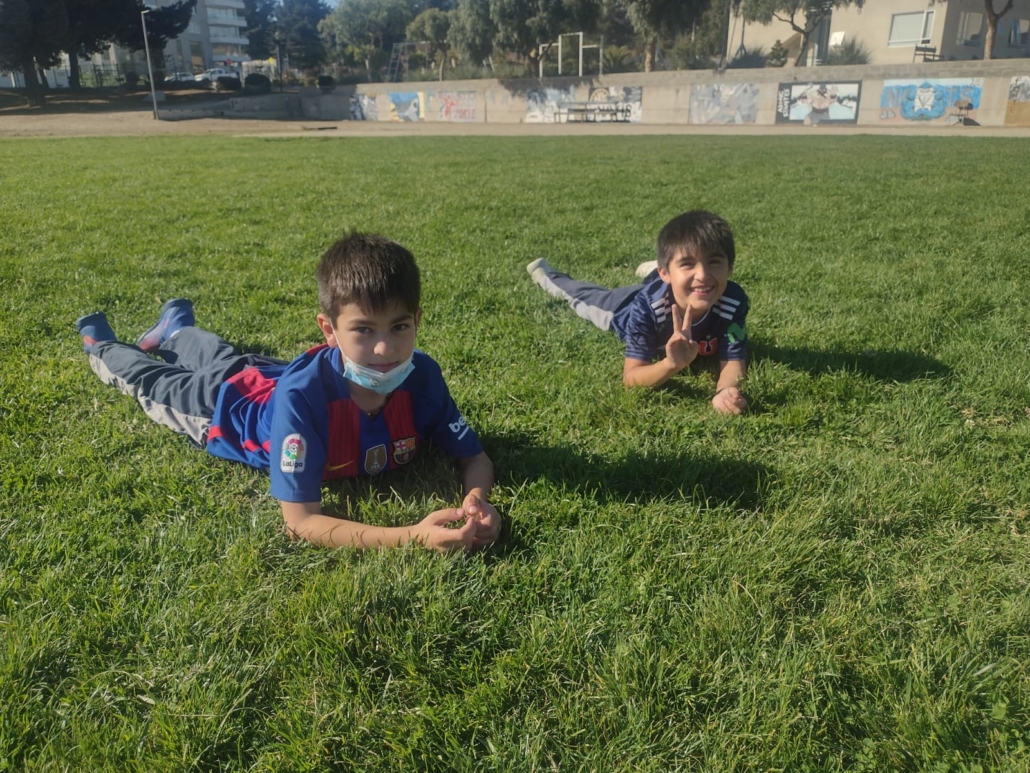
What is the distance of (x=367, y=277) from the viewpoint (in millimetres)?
2389

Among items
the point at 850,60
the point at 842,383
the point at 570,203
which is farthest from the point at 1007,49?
the point at 842,383

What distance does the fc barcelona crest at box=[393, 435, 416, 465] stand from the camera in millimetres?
2848

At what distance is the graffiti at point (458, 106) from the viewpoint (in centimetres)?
4859

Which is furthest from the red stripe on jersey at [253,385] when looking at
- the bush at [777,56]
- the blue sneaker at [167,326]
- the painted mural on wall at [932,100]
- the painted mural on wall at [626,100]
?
the bush at [777,56]

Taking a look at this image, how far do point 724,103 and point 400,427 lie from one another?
1583 inches

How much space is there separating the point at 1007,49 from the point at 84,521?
6483cm

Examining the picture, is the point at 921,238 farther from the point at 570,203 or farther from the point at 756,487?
the point at 756,487

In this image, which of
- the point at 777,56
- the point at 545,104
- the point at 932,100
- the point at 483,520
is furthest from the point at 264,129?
the point at 777,56

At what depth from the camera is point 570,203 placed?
9938mm

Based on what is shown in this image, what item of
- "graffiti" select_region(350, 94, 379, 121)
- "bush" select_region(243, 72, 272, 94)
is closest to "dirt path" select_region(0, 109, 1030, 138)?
"bush" select_region(243, 72, 272, 94)

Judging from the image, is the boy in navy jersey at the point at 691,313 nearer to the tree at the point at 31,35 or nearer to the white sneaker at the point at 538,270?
the white sneaker at the point at 538,270

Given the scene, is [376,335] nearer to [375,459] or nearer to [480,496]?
[375,459]

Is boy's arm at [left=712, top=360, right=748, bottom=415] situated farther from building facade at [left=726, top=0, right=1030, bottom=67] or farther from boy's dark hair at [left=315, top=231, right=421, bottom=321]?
building facade at [left=726, top=0, right=1030, bottom=67]

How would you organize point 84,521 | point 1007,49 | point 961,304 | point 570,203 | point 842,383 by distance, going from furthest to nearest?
point 1007,49 < point 570,203 < point 961,304 < point 842,383 < point 84,521
